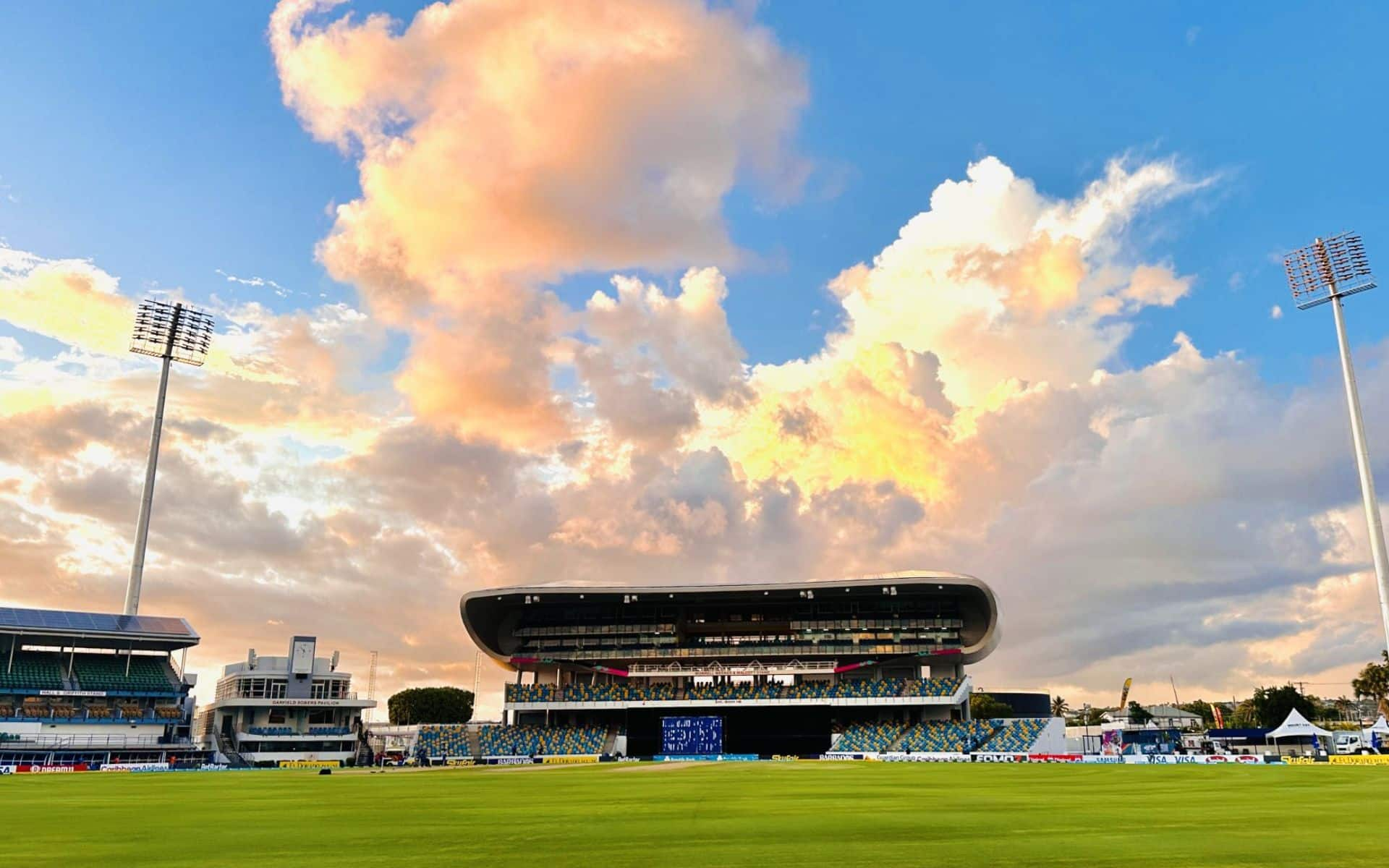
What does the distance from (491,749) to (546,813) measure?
8367 centimetres

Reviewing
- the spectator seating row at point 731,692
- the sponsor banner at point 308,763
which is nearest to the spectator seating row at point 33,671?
the sponsor banner at point 308,763

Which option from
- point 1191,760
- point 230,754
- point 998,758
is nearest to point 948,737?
point 998,758

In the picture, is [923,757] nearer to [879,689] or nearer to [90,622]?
[879,689]

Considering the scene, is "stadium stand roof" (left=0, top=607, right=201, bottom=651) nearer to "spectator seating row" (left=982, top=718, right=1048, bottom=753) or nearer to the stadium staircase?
the stadium staircase

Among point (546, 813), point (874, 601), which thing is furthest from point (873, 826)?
point (874, 601)

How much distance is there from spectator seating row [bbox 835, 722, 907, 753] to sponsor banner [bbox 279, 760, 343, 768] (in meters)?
52.4

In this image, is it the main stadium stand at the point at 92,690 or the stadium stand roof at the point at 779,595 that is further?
the stadium stand roof at the point at 779,595

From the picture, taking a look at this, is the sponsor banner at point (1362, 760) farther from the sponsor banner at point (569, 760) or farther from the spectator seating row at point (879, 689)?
the sponsor banner at point (569, 760)

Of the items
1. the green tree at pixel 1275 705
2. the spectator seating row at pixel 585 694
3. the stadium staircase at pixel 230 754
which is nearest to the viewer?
the stadium staircase at pixel 230 754

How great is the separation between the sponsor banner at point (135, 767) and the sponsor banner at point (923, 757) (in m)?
65.1

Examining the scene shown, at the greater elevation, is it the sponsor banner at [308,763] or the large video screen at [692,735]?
the large video screen at [692,735]

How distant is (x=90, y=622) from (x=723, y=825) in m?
108

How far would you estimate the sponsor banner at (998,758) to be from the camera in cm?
7812

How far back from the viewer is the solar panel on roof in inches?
3888
